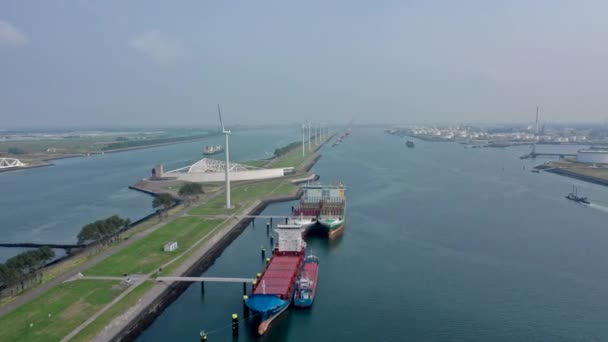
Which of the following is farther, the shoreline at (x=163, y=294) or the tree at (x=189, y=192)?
the tree at (x=189, y=192)

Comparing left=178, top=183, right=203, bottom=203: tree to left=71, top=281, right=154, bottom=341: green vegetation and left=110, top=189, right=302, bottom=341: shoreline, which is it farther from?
left=71, top=281, right=154, bottom=341: green vegetation

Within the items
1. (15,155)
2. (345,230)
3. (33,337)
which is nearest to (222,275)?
(33,337)

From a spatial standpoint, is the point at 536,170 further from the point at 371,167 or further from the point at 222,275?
the point at 222,275

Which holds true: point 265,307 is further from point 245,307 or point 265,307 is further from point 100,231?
point 100,231

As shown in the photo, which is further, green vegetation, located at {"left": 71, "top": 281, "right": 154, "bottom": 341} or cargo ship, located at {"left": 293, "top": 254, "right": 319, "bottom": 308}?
cargo ship, located at {"left": 293, "top": 254, "right": 319, "bottom": 308}

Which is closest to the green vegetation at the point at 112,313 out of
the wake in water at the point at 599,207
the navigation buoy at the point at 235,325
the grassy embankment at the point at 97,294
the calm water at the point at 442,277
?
the grassy embankment at the point at 97,294

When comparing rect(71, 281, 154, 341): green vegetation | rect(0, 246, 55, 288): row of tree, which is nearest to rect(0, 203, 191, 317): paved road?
rect(0, 246, 55, 288): row of tree

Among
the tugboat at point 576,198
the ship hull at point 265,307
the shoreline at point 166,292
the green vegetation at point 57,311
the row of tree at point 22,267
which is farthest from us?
the tugboat at point 576,198

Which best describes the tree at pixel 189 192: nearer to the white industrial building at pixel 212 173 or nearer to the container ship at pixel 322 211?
the container ship at pixel 322 211
